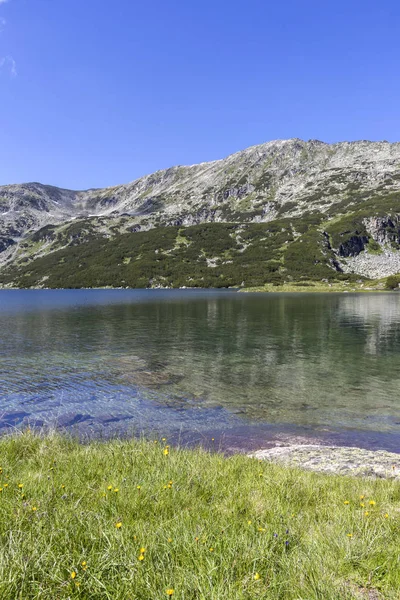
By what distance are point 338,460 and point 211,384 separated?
1294cm

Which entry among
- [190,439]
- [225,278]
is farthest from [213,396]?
[225,278]

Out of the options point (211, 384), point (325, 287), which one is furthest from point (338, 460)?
point (325, 287)

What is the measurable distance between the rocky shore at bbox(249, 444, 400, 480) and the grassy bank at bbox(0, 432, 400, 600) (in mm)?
3369

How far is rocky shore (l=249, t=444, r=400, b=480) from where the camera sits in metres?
10.9

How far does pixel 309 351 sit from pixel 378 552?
31836mm

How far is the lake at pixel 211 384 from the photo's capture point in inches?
659

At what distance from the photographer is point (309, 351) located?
3488 centimetres

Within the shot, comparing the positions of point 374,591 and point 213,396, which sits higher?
point 374,591

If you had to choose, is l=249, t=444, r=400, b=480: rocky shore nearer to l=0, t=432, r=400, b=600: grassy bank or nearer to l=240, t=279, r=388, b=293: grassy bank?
l=0, t=432, r=400, b=600: grassy bank

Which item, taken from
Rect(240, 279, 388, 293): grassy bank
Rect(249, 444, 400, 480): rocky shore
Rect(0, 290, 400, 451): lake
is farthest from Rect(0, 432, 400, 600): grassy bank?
Rect(240, 279, 388, 293): grassy bank

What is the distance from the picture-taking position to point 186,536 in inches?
169

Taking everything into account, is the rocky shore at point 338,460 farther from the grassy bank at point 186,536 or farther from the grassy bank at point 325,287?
the grassy bank at point 325,287

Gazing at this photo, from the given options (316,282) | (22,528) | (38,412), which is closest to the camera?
(22,528)

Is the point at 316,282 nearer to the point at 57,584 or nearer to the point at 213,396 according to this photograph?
the point at 213,396
